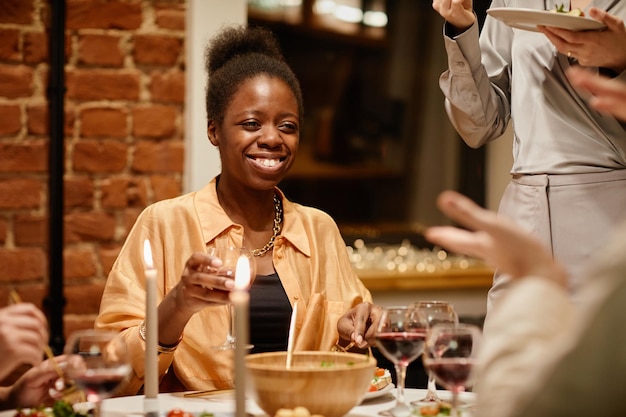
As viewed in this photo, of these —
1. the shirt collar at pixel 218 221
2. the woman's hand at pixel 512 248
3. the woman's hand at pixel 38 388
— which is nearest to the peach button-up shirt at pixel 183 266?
the shirt collar at pixel 218 221

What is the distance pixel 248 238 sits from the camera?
7.64 ft

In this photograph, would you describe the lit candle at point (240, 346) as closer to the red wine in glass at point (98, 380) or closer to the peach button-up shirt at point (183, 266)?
the red wine in glass at point (98, 380)

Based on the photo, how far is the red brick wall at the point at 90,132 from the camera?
2.77 meters

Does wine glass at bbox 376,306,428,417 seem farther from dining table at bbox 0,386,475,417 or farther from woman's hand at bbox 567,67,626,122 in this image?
woman's hand at bbox 567,67,626,122

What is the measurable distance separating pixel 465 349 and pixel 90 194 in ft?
5.77

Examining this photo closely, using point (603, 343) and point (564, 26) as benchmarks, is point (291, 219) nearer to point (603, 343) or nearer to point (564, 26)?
point (564, 26)

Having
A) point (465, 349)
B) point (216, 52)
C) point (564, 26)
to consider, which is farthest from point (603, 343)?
point (216, 52)

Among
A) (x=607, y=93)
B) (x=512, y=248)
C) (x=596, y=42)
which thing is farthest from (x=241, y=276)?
(x=596, y=42)

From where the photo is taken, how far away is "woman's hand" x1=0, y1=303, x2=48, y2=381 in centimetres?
138

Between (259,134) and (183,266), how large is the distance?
15.2 inches

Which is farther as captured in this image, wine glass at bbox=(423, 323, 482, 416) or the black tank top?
the black tank top

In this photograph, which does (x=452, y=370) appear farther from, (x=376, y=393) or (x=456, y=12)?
(x=456, y=12)

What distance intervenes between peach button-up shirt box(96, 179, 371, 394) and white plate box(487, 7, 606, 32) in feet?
2.55

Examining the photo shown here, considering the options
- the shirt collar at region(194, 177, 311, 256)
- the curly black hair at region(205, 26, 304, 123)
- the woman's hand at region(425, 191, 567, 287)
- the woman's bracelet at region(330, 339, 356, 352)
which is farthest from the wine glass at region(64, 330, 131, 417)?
the curly black hair at region(205, 26, 304, 123)
